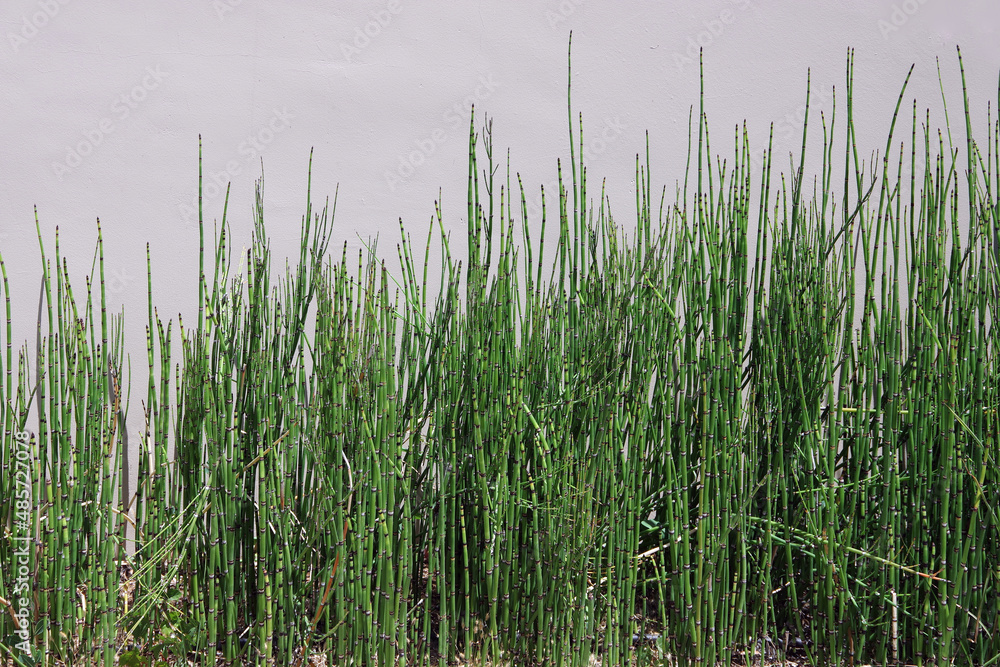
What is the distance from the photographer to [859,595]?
147 cm

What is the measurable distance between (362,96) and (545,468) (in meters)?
1.25

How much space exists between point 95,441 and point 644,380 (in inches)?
46.6

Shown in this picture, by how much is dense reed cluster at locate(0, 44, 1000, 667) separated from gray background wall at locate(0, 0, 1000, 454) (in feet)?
1.70

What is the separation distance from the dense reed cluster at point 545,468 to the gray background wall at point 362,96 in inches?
20.4

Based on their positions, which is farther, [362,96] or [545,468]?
[362,96]

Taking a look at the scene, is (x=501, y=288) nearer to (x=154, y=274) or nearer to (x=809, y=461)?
(x=809, y=461)

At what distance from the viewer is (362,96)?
1956 millimetres

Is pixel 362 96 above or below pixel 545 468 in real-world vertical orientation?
above

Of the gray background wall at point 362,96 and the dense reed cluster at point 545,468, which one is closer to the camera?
the dense reed cluster at point 545,468

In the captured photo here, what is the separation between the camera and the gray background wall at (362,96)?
1877mm

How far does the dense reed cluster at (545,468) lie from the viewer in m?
1.32

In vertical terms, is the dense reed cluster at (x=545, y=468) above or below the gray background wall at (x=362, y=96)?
below

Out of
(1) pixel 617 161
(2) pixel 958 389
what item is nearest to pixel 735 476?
(2) pixel 958 389

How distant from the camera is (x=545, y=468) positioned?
1.35 metres
